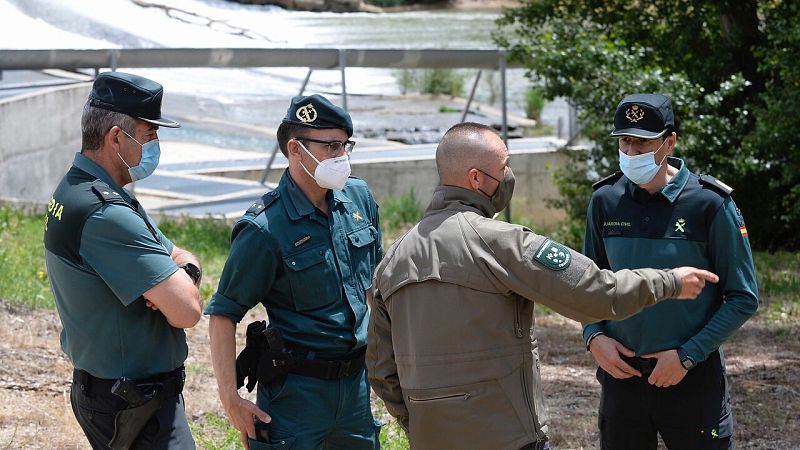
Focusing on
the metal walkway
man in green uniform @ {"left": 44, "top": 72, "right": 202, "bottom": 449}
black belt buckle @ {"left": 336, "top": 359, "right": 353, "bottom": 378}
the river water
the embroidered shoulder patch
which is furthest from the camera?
the river water

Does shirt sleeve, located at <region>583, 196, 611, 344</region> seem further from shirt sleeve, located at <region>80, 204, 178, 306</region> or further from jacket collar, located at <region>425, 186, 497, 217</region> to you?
shirt sleeve, located at <region>80, 204, 178, 306</region>

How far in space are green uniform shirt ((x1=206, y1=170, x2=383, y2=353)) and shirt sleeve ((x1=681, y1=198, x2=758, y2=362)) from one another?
114 centimetres

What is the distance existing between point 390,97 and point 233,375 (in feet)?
77.0

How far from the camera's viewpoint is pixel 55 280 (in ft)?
11.4

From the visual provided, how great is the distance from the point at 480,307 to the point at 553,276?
222 mm

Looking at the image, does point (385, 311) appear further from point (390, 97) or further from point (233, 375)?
point (390, 97)

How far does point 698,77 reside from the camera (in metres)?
11.3

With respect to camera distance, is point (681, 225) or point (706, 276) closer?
point (706, 276)

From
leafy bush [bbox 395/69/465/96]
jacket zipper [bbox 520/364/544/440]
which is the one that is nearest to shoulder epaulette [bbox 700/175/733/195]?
jacket zipper [bbox 520/364/544/440]

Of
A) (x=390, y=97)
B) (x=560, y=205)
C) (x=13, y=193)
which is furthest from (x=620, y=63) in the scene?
(x=390, y=97)

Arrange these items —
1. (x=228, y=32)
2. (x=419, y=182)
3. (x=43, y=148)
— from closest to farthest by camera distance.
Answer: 1. (x=43, y=148)
2. (x=419, y=182)
3. (x=228, y=32)

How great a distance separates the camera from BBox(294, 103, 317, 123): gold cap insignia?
3.71 meters

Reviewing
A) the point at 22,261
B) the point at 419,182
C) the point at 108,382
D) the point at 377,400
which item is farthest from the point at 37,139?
the point at 108,382

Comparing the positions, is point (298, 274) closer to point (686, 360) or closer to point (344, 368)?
point (344, 368)
